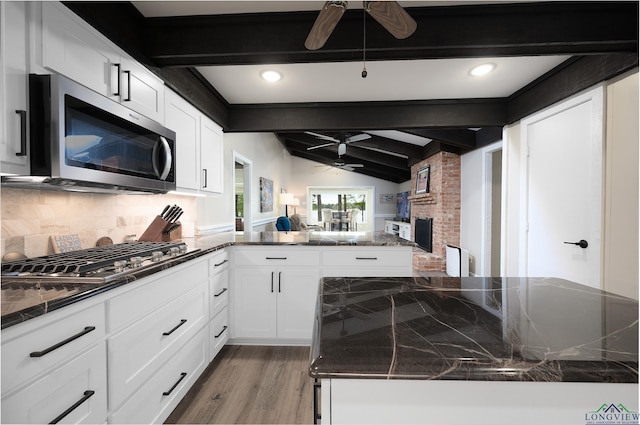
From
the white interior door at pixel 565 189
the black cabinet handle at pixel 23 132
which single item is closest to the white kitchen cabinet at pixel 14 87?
the black cabinet handle at pixel 23 132

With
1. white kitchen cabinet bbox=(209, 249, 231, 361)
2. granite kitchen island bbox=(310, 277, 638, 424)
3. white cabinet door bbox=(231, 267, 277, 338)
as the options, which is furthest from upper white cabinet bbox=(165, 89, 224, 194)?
granite kitchen island bbox=(310, 277, 638, 424)

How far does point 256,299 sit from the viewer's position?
251 centimetres

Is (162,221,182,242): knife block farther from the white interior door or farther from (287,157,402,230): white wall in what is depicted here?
(287,157,402,230): white wall

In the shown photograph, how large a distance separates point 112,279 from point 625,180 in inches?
117

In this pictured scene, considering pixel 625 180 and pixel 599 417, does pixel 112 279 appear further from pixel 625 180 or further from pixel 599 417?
pixel 625 180

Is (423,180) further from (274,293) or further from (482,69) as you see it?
(274,293)

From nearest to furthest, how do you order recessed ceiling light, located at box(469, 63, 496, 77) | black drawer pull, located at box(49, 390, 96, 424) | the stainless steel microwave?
black drawer pull, located at box(49, 390, 96, 424)
the stainless steel microwave
recessed ceiling light, located at box(469, 63, 496, 77)

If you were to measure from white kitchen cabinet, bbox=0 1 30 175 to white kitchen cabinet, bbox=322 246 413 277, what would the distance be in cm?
189

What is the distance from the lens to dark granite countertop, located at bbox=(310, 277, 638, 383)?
1.85ft

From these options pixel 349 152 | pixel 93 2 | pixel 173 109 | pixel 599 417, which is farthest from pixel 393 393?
pixel 349 152

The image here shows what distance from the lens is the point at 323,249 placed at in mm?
2475

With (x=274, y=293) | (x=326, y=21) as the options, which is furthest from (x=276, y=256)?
(x=326, y=21)

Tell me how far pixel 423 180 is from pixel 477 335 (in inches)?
231

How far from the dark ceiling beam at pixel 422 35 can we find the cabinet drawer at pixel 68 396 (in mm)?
1739
